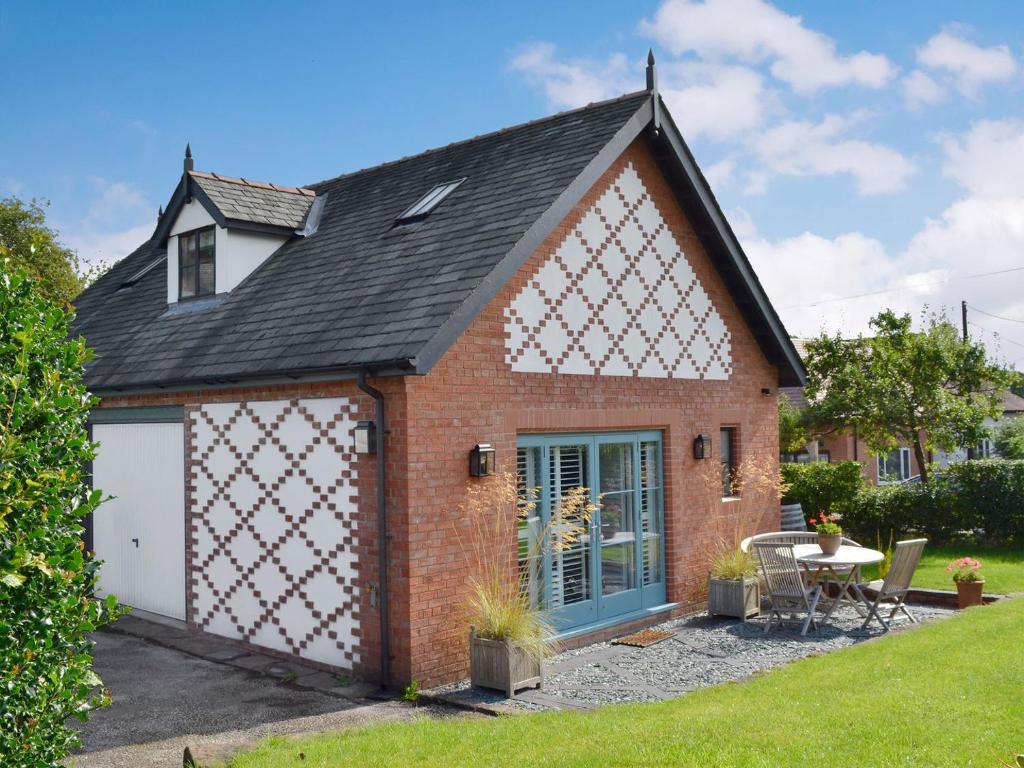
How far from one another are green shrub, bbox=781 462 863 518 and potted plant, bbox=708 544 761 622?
8.07m

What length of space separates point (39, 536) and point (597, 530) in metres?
7.82

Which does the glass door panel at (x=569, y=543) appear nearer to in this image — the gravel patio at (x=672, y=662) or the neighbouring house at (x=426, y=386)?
the neighbouring house at (x=426, y=386)

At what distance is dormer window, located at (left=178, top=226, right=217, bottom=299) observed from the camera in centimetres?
1326

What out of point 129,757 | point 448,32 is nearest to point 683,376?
point 448,32

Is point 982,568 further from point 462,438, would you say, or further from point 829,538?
point 462,438

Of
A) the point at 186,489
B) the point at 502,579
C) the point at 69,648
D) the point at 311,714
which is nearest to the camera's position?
the point at 69,648

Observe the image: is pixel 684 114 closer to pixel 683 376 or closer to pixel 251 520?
pixel 683 376

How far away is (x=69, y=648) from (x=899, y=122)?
12.8 meters

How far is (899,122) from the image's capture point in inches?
521

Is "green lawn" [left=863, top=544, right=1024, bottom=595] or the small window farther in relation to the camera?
"green lawn" [left=863, top=544, right=1024, bottom=595]

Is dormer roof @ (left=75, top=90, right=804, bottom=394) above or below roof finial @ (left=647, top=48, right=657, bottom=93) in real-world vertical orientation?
below

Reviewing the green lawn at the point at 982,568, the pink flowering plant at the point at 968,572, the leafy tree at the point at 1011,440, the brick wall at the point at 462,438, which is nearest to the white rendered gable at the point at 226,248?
the brick wall at the point at 462,438

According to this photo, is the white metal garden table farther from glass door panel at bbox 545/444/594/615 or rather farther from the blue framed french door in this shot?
glass door panel at bbox 545/444/594/615

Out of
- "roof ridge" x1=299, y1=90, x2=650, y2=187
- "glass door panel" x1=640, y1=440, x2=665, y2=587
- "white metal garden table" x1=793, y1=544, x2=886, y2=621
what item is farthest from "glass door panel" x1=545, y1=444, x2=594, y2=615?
"roof ridge" x1=299, y1=90, x2=650, y2=187
